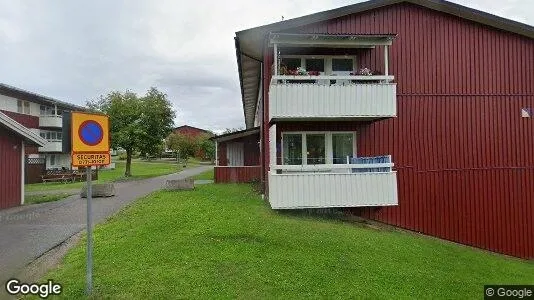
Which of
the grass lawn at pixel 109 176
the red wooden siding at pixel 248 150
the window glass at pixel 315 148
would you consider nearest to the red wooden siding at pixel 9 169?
the grass lawn at pixel 109 176

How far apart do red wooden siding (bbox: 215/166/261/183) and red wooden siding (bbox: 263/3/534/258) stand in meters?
9.78

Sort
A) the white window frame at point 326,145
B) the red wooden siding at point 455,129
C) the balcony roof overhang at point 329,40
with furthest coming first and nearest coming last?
the red wooden siding at point 455,129
the white window frame at point 326,145
the balcony roof overhang at point 329,40

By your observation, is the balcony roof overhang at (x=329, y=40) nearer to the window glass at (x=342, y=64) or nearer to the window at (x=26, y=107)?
the window glass at (x=342, y=64)

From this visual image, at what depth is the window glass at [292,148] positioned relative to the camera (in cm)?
1448

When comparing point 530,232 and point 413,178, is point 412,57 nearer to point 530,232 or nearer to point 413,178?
point 413,178

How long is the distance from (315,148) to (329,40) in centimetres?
393

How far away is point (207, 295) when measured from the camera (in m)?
6.14

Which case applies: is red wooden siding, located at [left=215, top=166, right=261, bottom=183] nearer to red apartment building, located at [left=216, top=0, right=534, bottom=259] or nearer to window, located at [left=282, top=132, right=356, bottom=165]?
red apartment building, located at [left=216, top=0, right=534, bottom=259]

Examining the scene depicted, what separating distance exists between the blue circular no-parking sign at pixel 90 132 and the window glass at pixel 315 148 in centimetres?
945

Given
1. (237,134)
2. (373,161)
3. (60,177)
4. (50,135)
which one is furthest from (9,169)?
(50,135)

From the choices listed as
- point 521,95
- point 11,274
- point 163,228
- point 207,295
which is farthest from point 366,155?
point 11,274

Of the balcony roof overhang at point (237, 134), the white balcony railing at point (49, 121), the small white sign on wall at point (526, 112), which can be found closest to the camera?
the small white sign on wall at point (526, 112)

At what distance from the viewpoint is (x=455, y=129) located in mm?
15266

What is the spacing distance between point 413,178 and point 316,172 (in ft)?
14.8
